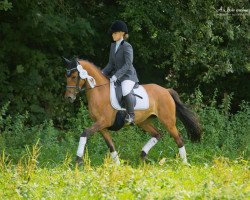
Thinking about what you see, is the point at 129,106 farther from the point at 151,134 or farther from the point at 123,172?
the point at 123,172

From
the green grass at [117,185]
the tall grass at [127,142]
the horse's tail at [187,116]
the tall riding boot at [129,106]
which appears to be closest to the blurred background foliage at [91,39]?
the tall grass at [127,142]

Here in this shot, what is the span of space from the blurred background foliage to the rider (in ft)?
12.5

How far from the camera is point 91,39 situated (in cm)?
1672

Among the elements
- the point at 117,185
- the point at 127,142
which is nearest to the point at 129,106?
the point at 127,142

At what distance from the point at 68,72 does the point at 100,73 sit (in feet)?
2.01

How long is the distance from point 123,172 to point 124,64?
376cm

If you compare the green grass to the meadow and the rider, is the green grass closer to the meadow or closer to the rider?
the meadow

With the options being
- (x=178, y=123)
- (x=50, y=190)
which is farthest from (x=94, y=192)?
(x=178, y=123)

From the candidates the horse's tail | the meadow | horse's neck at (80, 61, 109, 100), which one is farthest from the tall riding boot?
the horse's tail

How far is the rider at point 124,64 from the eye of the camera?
10.9 meters

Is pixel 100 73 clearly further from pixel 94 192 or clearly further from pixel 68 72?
pixel 94 192

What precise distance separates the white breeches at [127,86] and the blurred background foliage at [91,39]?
3.98 m

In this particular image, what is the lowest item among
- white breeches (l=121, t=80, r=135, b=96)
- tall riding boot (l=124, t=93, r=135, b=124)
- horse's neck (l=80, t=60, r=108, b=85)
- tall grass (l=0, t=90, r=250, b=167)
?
Result: tall grass (l=0, t=90, r=250, b=167)

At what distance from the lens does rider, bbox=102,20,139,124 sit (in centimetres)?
1089
